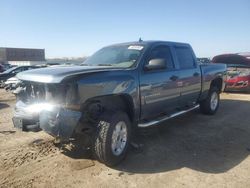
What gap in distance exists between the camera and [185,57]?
6.50 metres

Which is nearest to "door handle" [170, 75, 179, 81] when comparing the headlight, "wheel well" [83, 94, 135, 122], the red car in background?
"wheel well" [83, 94, 135, 122]

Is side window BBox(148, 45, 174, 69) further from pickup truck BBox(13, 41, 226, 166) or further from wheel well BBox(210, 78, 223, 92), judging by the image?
wheel well BBox(210, 78, 223, 92)

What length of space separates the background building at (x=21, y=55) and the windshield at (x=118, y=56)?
2592 inches

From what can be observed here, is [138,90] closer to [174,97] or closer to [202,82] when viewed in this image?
[174,97]

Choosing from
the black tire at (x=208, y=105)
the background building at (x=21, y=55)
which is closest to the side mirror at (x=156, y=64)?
the black tire at (x=208, y=105)

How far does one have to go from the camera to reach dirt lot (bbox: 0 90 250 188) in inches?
148

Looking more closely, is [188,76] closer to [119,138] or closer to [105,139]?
[119,138]

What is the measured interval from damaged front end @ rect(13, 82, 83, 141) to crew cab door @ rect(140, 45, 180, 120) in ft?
4.73

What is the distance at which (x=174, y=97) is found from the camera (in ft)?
19.0

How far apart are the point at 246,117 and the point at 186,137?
2.72 meters

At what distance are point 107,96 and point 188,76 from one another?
2737 mm

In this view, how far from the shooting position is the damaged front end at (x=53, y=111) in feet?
12.1

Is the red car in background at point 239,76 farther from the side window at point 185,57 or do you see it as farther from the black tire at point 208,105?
the side window at point 185,57

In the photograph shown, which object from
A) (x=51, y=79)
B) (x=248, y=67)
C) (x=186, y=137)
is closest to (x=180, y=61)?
(x=186, y=137)
